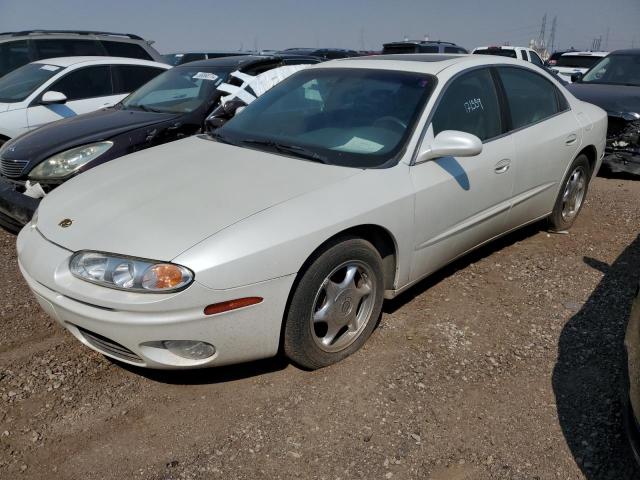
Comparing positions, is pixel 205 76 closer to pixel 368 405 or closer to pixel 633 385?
pixel 368 405

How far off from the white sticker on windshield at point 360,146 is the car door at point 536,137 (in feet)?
3.85

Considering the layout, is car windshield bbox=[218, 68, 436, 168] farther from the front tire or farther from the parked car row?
the front tire

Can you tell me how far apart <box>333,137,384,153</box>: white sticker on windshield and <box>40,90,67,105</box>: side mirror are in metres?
4.50

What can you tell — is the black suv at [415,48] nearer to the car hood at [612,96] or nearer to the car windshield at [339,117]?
the car hood at [612,96]

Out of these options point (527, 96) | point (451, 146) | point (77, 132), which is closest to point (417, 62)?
point (451, 146)

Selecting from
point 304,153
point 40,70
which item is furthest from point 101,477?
point 40,70

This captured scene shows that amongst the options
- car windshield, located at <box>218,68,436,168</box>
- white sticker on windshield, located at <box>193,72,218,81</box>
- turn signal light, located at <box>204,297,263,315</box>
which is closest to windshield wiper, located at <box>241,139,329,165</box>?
car windshield, located at <box>218,68,436,168</box>

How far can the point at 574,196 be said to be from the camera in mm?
4828

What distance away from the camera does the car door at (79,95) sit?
20.7 feet

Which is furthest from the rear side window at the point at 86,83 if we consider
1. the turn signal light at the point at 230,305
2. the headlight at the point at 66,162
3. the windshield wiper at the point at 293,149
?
the turn signal light at the point at 230,305

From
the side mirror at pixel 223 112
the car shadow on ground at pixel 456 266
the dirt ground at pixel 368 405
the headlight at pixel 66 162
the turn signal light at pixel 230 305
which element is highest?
the side mirror at pixel 223 112

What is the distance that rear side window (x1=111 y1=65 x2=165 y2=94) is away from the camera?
700 centimetres

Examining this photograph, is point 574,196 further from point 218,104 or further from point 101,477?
point 101,477

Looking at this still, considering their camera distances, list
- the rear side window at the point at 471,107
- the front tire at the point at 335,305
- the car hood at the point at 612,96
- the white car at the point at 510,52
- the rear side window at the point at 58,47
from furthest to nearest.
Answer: the white car at the point at 510,52
the rear side window at the point at 58,47
the car hood at the point at 612,96
the rear side window at the point at 471,107
the front tire at the point at 335,305
